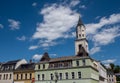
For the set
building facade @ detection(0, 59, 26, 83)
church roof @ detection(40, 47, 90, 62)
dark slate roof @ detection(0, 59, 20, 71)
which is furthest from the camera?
dark slate roof @ detection(0, 59, 20, 71)

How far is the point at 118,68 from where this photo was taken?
124625 mm

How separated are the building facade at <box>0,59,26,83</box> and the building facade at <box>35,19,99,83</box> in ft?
37.1

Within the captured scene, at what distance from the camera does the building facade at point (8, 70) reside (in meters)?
72.4

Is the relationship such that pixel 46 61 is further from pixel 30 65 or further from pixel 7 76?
pixel 7 76

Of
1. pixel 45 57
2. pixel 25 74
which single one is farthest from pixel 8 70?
pixel 45 57

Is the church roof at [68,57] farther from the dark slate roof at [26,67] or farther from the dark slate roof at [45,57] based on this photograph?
the dark slate roof at [26,67]

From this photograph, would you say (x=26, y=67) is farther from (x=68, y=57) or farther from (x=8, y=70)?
(x=68, y=57)

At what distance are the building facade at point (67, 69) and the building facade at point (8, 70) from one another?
11.3m

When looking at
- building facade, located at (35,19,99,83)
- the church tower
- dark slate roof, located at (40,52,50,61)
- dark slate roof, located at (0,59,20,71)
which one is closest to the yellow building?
building facade, located at (35,19,99,83)

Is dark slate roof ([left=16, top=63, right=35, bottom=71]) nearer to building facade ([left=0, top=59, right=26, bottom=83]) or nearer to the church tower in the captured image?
building facade ([left=0, top=59, right=26, bottom=83])

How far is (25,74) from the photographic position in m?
68.6

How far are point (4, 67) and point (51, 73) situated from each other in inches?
940

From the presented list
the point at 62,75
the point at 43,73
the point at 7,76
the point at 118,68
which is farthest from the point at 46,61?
the point at 118,68

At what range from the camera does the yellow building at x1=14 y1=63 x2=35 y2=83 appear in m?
67.2
